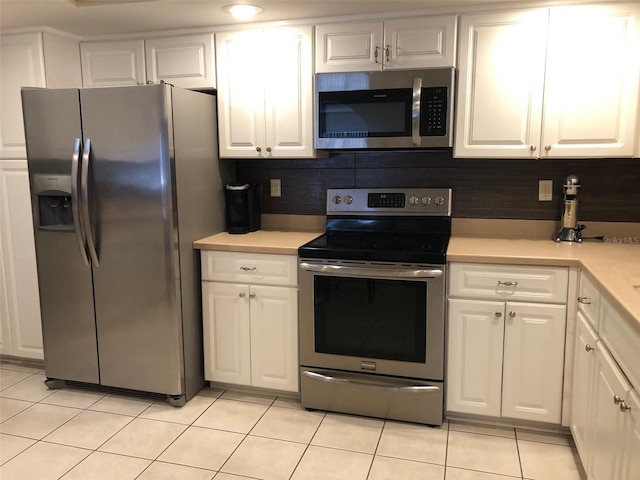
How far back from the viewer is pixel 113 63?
3105 mm

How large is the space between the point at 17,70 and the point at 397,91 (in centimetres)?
219

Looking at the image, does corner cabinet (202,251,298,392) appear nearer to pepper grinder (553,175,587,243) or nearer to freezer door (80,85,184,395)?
freezer door (80,85,184,395)

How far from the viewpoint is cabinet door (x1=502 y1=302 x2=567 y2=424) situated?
7.76ft

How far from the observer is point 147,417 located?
2.69 metres

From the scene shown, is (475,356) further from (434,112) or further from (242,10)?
(242,10)

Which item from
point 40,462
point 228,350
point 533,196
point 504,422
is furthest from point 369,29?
point 40,462

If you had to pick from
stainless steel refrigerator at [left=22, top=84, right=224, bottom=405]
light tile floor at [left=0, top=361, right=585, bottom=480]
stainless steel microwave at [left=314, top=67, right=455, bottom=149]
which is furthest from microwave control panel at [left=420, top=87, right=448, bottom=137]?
light tile floor at [left=0, top=361, right=585, bottom=480]

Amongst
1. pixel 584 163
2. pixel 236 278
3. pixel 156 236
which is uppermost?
pixel 584 163

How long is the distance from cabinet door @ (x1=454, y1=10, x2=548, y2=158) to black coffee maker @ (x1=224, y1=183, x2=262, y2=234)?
3.96 ft

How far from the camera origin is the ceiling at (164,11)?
251 centimetres

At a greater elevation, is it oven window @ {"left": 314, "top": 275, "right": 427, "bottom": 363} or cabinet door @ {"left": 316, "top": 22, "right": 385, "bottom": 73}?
cabinet door @ {"left": 316, "top": 22, "right": 385, "bottom": 73}

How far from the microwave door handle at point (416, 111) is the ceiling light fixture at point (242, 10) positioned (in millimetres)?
872

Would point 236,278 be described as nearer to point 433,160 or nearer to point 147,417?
point 147,417

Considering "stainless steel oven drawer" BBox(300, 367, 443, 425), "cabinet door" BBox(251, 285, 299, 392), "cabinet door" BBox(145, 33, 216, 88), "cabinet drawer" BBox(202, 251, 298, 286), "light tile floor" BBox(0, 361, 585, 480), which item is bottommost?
"light tile floor" BBox(0, 361, 585, 480)
